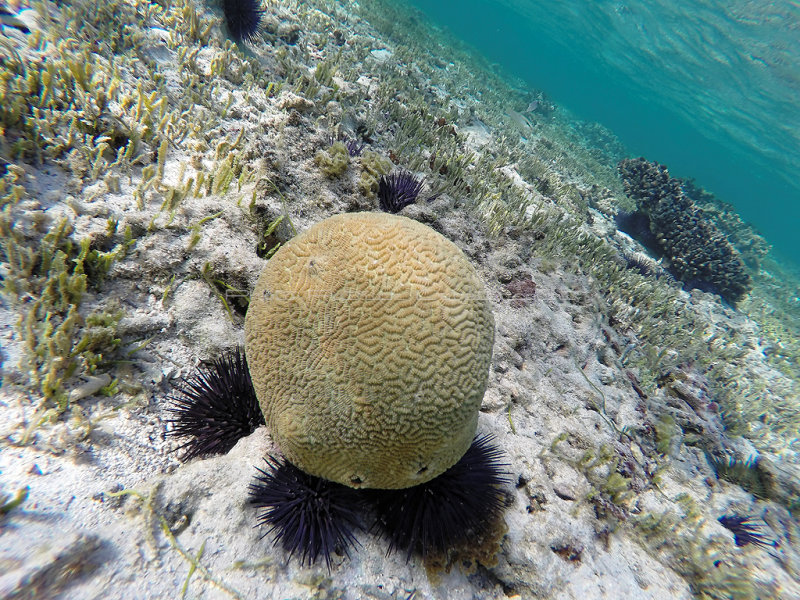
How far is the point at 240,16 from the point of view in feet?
19.9

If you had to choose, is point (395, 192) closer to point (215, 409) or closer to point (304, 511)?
point (215, 409)

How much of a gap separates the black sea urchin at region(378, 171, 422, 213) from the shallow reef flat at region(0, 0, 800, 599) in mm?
142

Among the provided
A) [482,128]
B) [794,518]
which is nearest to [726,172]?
[482,128]

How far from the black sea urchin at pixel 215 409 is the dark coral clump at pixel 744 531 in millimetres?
5182

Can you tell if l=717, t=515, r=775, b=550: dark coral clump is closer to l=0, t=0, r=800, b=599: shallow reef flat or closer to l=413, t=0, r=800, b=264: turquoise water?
l=0, t=0, r=800, b=599: shallow reef flat

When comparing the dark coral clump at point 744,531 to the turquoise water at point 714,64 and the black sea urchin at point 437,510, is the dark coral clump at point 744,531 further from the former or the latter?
the turquoise water at point 714,64

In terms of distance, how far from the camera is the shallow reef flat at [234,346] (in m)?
2.00

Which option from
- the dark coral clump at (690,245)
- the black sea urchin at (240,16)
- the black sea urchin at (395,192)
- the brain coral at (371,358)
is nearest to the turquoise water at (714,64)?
the dark coral clump at (690,245)

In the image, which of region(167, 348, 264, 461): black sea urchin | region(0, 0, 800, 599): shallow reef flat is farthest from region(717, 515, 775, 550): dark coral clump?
region(167, 348, 264, 461): black sea urchin

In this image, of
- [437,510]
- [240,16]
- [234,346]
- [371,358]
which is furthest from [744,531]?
[240,16]

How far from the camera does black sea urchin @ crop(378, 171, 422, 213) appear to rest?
4.09 meters

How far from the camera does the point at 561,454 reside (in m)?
3.42

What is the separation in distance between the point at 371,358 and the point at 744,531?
4.90m

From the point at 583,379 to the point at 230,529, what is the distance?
151 inches
